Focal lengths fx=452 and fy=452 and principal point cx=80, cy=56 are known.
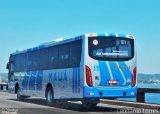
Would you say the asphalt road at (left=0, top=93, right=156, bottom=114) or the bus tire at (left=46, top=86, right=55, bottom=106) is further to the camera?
the bus tire at (left=46, top=86, right=55, bottom=106)

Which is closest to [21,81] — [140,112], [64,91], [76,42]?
[64,91]

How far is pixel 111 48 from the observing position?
20.3 metres

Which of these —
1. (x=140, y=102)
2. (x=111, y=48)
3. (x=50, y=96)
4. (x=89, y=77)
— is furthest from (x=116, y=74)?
(x=50, y=96)

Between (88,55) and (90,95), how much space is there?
1.75 meters

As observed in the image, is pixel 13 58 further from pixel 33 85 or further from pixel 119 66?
pixel 119 66

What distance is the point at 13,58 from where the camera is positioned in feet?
102

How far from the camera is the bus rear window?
787 inches

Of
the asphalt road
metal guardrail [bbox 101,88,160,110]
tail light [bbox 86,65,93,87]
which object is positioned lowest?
the asphalt road

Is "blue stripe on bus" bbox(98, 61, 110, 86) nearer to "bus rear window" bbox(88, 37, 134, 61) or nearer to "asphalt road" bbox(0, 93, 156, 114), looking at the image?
"bus rear window" bbox(88, 37, 134, 61)

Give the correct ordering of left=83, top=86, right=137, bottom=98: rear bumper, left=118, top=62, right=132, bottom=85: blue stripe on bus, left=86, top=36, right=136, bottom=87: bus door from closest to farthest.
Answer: left=83, top=86, right=137, bottom=98: rear bumper, left=86, top=36, right=136, bottom=87: bus door, left=118, top=62, right=132, bottom=85: blue stripe on bus

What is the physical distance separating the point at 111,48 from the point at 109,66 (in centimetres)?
81

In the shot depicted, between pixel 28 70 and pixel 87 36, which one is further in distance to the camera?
pixel 28 70

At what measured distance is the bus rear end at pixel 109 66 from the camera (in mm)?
19875

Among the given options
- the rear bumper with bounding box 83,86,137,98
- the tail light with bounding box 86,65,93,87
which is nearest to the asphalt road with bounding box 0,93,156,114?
the rear bumper with bounding box 83,86,137,98
